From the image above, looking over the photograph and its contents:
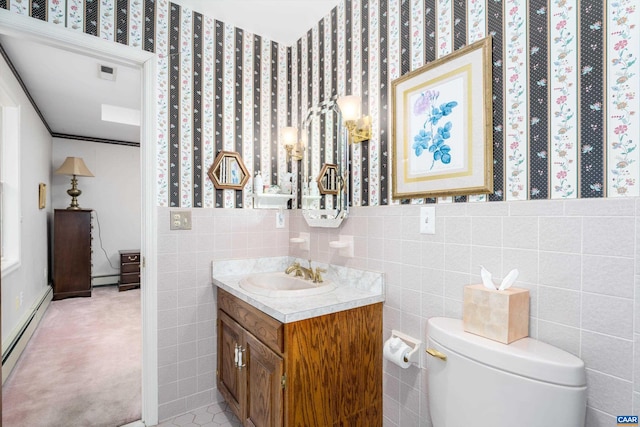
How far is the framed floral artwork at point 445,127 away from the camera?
1.23 meters

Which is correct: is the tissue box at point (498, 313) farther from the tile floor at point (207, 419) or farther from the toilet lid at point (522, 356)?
the tile floor at point (207, 419)

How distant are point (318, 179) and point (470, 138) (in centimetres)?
99

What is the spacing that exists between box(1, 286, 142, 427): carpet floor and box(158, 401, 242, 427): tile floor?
0.29 metres

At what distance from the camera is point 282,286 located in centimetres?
202

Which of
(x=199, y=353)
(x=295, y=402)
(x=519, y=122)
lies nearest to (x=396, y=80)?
(x=519, y=122)

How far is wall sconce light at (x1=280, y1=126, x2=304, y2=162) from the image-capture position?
2.22m

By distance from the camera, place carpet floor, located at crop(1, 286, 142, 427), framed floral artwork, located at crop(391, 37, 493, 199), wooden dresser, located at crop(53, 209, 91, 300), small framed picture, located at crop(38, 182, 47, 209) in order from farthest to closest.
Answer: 1. wooden dresser, located at crop(53, 209, 91, 300)
2. small framed picture, located at crop(38, 182, 47, 209)
3. carpet floor, located at crop(1, 286, 142, 427)
4. framed floral artwork, located at crop(391, 37, 493, 199)

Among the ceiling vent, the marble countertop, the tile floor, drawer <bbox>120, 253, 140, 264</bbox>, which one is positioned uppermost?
the ceiling vent

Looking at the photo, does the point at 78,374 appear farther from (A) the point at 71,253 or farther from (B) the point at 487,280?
(B) the point at 487,280

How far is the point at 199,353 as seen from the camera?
6.61ft

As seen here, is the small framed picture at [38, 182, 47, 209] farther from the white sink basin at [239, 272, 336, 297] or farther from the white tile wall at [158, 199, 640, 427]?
the white sink basin at [239, 272, 336, 297]

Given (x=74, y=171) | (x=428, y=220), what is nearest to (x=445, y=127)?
(x=428, y=220)

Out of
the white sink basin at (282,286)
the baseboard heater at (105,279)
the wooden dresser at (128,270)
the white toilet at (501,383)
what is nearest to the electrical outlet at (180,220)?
the white sink basin at (282,286)

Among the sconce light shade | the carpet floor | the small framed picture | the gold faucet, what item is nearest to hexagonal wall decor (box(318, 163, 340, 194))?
the sconce light shade
